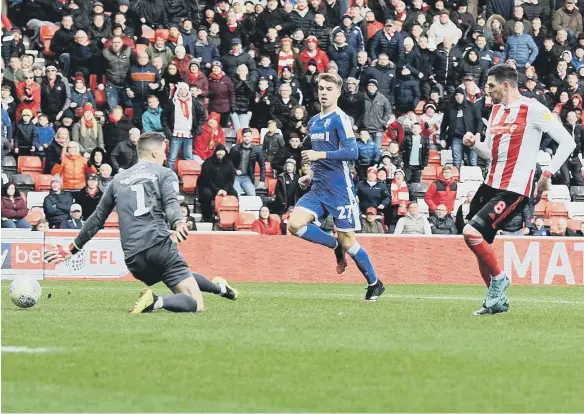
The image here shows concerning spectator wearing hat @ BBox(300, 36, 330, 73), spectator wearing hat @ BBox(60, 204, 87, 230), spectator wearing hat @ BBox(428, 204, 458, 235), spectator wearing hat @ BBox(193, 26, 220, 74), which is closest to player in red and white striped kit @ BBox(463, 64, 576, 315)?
spectator wearing hat @ BBox(60, 204, 87, 230)

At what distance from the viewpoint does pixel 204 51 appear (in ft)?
92.2

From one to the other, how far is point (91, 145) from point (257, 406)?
19.0 m

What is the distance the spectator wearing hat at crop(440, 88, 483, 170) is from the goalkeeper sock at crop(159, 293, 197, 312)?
16.6m

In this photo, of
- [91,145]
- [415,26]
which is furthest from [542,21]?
[91,145]

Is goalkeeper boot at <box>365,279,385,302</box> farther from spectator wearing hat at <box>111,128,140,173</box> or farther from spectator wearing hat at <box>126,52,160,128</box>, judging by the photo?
spectator wearing hat at <box>126,52,160,128</box>

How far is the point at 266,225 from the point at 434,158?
621 cm

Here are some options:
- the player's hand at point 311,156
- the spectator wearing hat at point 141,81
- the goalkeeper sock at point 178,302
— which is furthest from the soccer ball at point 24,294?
the spectator wearing hat at point 141,81

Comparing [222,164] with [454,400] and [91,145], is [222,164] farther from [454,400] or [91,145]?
[454,400]

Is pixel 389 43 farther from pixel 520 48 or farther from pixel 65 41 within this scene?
pixel 65 41

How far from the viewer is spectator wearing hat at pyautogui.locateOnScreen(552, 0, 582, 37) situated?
3322cm

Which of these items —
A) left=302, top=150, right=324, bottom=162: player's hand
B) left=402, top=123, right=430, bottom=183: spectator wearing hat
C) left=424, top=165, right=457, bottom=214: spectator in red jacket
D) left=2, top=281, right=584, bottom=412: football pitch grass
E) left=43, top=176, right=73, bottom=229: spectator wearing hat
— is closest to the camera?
left=2, top=281, right=584, bottom=412: football pitch grass

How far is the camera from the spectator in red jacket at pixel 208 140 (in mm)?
26984

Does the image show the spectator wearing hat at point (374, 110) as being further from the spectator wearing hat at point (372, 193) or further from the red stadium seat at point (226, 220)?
the red stadium seat at point (226, 220)

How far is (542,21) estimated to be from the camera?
3416cm
